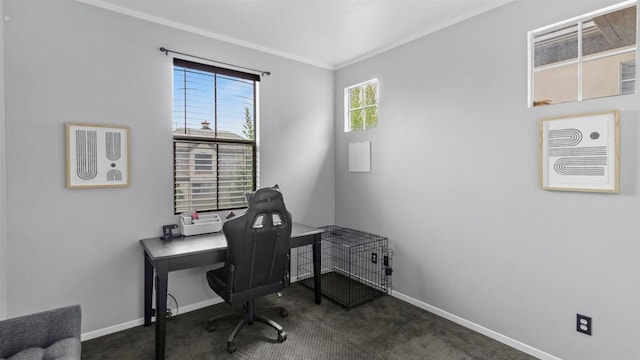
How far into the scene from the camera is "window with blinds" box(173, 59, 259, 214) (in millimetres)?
2867

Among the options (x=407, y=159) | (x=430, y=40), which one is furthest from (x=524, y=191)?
(x=430, y=40)

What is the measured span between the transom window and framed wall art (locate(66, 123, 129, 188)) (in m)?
3.19

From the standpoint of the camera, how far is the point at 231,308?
2.95 meters

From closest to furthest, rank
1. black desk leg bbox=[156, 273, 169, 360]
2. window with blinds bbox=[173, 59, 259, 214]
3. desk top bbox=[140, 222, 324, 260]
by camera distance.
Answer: black desk leg bbox=[156, 273, 169, 360] < desk top bbox=[140, 222, 324, 260] < window with blinds bbox=[173, 59, 259, 214]

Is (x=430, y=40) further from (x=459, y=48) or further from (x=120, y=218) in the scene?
(x=120, y=218)

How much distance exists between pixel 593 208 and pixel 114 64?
3.63 m

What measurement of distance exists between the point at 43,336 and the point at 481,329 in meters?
2.94

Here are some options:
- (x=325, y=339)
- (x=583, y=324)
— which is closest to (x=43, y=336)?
(x=325, y=339)

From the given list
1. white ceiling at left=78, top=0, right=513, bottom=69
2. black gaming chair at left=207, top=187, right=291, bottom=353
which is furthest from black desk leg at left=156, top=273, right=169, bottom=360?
white ceiling at left=78, top=0, right=513, bottom=69

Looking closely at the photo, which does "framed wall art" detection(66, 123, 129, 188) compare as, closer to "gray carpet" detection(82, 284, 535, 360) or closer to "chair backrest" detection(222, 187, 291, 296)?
"chair backrest" detection(222, 187, 291, 296)

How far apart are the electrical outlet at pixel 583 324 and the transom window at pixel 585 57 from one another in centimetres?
142

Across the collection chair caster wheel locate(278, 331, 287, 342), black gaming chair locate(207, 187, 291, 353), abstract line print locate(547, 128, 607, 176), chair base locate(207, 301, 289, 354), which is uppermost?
abstract line print locate(547, 128, 607, 176)

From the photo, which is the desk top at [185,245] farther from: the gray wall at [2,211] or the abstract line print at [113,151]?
the gray wall at [2,211]

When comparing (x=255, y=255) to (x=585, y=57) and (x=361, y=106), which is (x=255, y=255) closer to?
(x=361, y=106)
